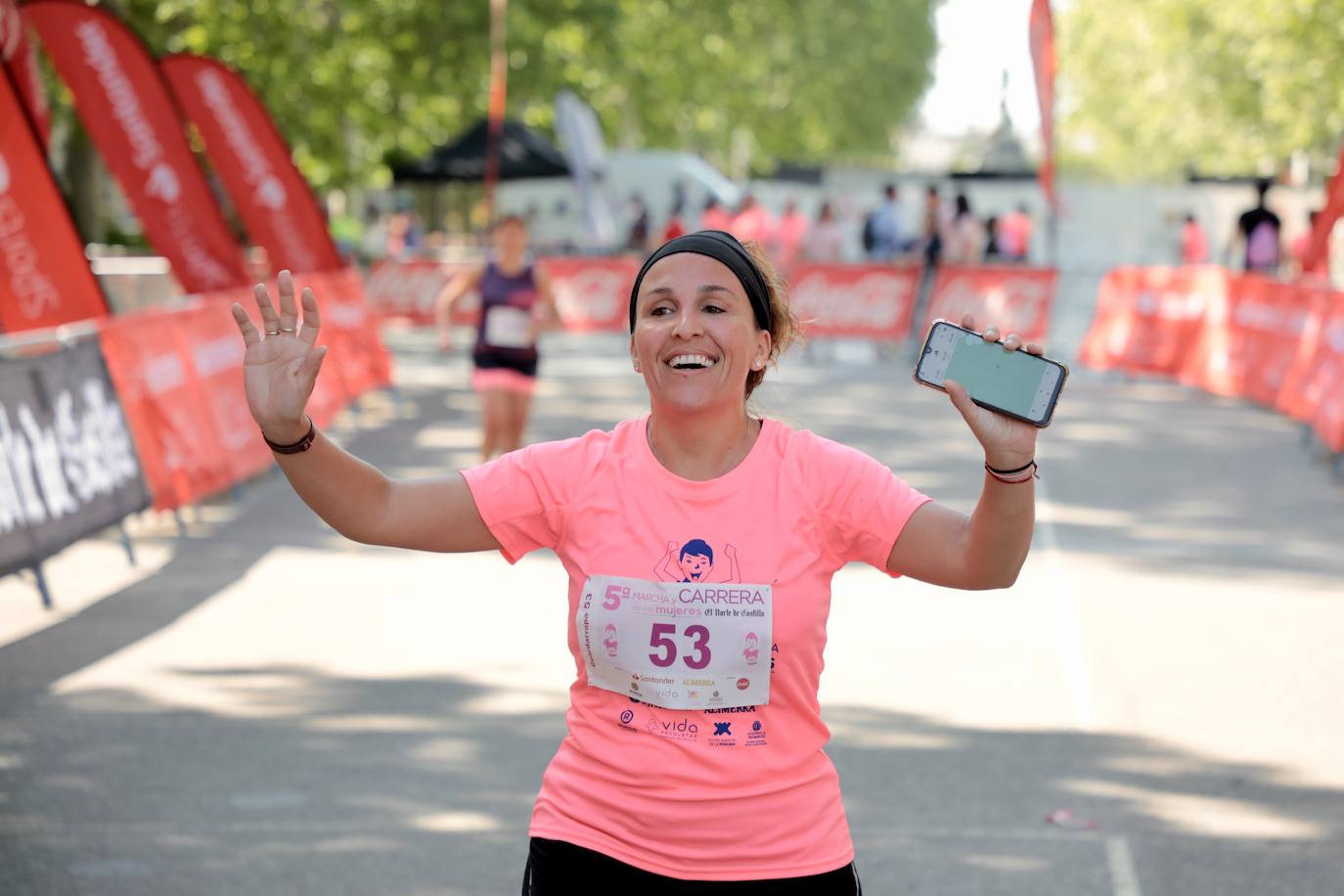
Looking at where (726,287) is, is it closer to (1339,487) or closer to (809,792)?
(809,792)

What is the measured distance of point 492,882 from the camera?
526 centimetres

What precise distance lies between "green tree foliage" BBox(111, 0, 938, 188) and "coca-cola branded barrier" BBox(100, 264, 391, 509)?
927 cm

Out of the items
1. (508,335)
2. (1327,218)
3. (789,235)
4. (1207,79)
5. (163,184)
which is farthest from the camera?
(1207,79)

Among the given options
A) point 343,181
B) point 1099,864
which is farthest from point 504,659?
point 343,181

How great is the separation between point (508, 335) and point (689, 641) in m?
9.10

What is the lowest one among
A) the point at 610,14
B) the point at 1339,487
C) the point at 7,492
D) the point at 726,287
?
the point at 1339,487

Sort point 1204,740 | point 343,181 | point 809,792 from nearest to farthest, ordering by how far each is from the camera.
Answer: point 809,792 < point 1204,740 < point 343,181

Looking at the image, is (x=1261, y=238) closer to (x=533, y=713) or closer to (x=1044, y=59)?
(x=1044, y=59)

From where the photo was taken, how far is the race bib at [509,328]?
12.0 meters

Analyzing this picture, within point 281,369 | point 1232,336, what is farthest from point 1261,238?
point 281,369

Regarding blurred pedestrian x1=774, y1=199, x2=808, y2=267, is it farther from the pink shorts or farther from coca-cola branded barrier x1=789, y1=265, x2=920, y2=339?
the pink shorts

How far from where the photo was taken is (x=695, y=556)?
3.05m

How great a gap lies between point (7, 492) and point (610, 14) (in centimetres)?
2542

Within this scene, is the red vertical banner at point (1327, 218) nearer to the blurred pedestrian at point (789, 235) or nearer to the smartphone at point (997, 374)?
the blurred pedestrian at point (789, 235)
